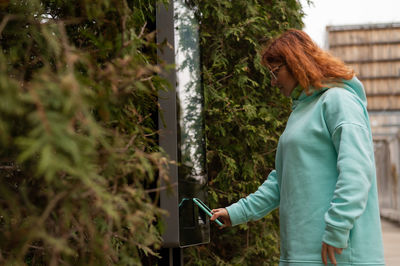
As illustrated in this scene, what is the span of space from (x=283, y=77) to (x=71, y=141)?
1363mm

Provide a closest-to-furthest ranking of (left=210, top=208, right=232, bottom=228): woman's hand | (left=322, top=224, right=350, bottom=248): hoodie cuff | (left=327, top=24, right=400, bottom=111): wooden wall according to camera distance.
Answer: (left=322, top=224, right=350, bottom=248): hoodie cuff, (left=210, top=208, right=232, bottom=228): woman's hand, (left=327, top=24, right=400, bottom=111): wooden wall

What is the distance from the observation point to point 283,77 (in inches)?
82.2

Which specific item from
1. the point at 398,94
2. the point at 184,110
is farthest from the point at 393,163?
the point at 184,110

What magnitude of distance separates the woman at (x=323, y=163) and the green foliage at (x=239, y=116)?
142 centimetres

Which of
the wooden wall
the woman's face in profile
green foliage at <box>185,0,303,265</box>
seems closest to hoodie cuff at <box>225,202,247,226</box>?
the woman's face in profile

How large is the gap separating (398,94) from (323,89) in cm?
2296

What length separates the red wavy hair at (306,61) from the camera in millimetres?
1968

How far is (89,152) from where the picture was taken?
0.93m

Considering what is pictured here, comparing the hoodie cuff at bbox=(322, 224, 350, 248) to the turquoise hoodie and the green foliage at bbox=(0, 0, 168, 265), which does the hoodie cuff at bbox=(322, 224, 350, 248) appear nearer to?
the turquoise hoodie

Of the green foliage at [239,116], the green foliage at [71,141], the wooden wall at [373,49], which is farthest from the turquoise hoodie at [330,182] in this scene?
the wooden wall at [373,49]

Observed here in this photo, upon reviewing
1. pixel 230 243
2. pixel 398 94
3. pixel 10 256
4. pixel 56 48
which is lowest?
pixel 230 243

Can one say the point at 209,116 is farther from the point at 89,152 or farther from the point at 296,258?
the point at 89,152

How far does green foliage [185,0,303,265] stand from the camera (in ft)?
11.7

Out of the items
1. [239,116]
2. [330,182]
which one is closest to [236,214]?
[330,182]
